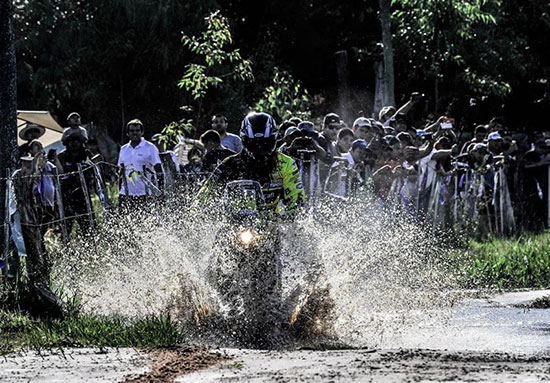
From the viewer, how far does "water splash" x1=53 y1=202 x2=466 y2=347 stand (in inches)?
410

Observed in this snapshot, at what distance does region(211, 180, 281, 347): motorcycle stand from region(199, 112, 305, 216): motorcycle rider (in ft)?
1.70

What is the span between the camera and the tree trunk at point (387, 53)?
22480 millimetres

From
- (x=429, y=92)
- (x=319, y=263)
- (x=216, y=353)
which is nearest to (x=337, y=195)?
(x=319, y=263)

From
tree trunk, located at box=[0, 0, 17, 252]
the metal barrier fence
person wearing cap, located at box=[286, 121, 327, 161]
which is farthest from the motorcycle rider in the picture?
person wearing cap, located at box=[286, 121, 327, 161]

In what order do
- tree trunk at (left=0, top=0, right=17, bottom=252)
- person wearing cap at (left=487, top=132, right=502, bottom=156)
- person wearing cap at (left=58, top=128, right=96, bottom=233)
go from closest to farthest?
tree trunk at (left=0, top=0, right=17, bottom=252)
person wearing cap at (left=58, top=128, right=96, bottom=233)
person wearing cap at (left=487, top=132, right=502, bottom=156)

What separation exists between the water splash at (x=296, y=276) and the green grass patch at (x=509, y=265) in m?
0.61

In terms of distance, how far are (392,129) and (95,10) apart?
10990mm

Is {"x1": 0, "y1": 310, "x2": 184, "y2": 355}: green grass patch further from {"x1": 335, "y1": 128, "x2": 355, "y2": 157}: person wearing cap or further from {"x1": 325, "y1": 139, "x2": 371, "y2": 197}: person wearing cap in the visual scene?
{"x1": 335, "y1": 128, "x2": 355, "y2": 157}: person wearing cap

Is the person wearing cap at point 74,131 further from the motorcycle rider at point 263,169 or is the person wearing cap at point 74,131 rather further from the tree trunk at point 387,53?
the tree trunk at point 387,53

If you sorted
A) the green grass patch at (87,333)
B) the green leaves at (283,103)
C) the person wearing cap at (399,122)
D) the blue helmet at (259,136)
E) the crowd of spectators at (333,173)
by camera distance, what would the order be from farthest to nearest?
1. the green leaves at (283,103)
2. the person wearing cap at (399,122)
3. the crowd of spectators at (333,173)
4. the blue helmet at (259,136)
5. the green grass patch at (87,333)

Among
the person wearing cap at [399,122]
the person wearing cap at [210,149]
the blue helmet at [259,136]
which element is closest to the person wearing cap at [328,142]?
the person wearing cap at [399,122]

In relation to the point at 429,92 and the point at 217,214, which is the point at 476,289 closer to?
the point at 217,214

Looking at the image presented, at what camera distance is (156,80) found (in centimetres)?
2709

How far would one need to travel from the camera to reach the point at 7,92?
502 inches
